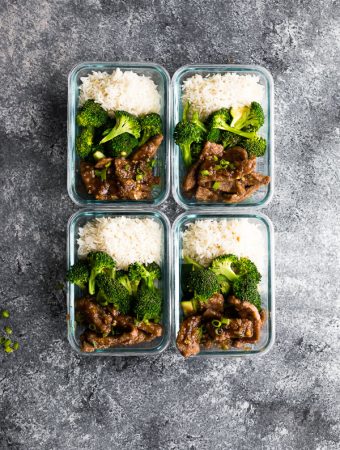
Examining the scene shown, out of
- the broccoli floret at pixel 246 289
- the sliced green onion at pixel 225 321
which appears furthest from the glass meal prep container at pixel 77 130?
the sliced green onion at pixel 225 321

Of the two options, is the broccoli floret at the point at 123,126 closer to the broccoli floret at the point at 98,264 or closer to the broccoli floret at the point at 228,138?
the broccoli floret at the point at 228,138

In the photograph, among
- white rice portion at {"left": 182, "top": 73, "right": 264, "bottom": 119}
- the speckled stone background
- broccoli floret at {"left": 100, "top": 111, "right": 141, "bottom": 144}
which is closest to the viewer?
broccoli floret at {"left": 100, "top": 111, "right": 141, "bottom": 144}

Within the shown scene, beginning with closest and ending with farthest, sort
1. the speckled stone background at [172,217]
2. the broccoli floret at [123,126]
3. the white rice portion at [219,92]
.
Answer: the broccoli floret at [123,126], the white rice portion at [219,92], the speckled stone background at [172,217]

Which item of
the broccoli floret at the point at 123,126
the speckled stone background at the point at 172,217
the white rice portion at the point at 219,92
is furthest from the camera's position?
the speckled stone background at the point at 172,217

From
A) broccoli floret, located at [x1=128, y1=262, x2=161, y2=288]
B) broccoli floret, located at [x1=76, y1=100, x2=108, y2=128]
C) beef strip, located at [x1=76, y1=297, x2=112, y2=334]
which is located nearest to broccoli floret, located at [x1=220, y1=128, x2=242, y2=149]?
broccoli floret, located at [x1=76, y1=100, x2=108, y2=128]

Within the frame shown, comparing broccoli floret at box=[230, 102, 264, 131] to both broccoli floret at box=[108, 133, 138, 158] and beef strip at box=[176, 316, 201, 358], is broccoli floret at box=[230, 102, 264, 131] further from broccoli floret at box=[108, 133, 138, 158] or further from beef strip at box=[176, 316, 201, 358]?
beef strip at box=[176, 316, 201, 358]

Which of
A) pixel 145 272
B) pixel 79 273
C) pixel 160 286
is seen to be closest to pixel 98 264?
pixel 79 273
